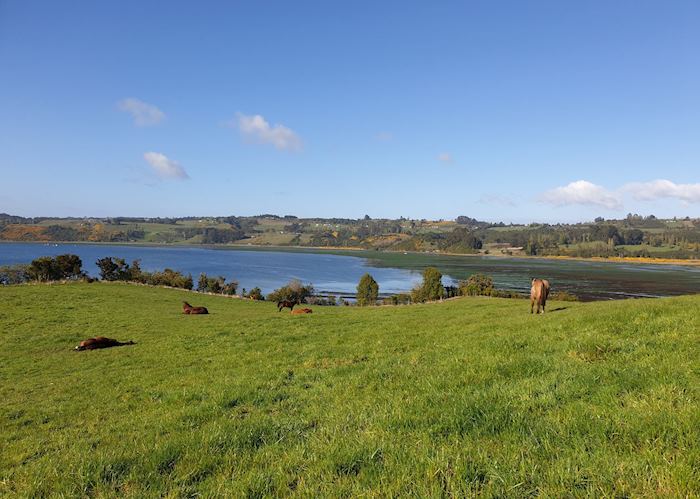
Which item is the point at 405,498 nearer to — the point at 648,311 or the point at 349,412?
the point at 349,412

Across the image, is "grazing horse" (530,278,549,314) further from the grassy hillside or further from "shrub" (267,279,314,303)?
"shrub" (267,279,314,303)

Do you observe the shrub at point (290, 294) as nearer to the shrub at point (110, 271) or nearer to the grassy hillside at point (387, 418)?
the shrub at point (110, 271)

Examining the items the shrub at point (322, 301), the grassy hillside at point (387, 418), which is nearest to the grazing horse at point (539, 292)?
the grassy hillside at point (387, 418)

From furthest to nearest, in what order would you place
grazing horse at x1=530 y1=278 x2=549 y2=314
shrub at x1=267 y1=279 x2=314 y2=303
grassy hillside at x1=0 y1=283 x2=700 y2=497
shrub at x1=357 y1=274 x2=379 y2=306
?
1. shrub at x1=357 y1=274 x2=379 y2=306
2. shrub at x1=267 y1=279 x2=314 y2=303
3. grazing horse at x1=530 y1=278 x2=549 y2=314
4. grassy hillside at x1=0 y1=283 x2=700 y2=497

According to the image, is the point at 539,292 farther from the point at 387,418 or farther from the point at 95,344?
the point at 95,344

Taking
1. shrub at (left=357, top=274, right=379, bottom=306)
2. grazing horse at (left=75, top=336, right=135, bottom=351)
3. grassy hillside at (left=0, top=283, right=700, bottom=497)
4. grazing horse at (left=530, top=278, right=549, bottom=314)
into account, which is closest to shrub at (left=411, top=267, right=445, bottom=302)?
shrub at (left=357, top=274, right=379, bottom=306)

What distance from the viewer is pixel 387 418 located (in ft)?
20.7

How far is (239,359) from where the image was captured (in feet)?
45.9

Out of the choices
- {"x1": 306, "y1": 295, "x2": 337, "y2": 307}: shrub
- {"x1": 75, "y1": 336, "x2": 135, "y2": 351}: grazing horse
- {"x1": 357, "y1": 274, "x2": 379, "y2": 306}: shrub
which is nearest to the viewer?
{"x1": 75, "y1": 336, "x2": 135, "y2": 351}: grazing horse

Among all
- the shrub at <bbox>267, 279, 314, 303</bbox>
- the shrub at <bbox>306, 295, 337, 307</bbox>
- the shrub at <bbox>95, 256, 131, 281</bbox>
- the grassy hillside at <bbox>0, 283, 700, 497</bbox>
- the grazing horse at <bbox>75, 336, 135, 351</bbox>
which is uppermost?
the grassy hillside at <bbox>0, 283, 700, 497</bbox>

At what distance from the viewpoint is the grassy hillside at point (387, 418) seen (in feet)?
14.7

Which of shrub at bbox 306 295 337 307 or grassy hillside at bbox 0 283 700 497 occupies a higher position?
grassy hillside at bbox 0 283 700 497

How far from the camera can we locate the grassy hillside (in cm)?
449

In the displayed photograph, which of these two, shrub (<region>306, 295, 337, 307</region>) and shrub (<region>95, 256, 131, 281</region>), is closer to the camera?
shrub (<region>95, 256, 131, 281</region>)
